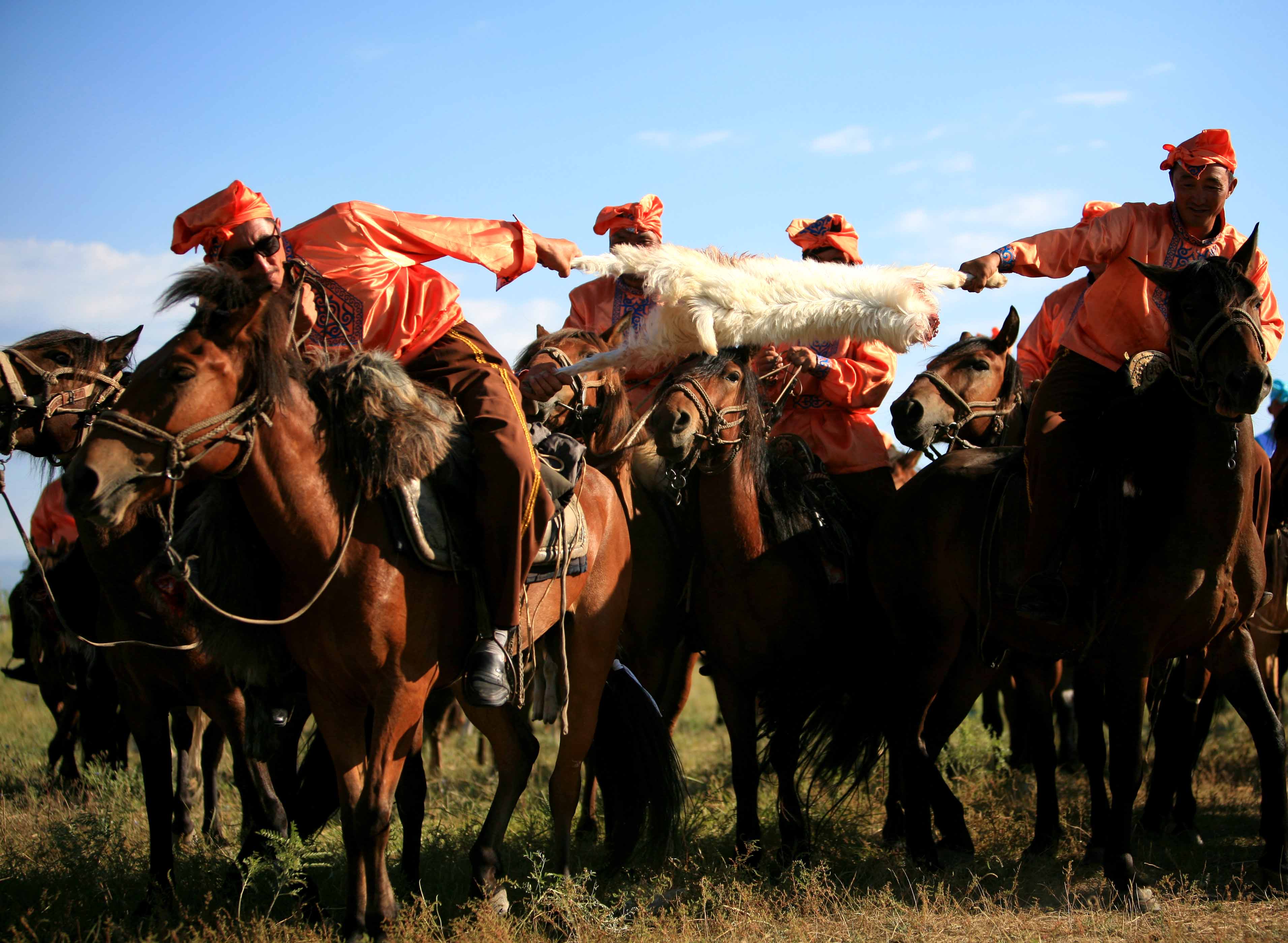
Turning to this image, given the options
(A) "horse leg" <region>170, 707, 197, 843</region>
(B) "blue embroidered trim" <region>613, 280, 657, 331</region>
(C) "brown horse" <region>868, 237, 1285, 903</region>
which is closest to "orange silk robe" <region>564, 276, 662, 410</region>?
(B) "blue embroidered trim" <region>613, 280, 657, 331</region>

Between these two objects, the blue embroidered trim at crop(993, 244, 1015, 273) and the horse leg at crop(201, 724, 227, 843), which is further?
the horse leg at crop(201, 724, 227, 843)

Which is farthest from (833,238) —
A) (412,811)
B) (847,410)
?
(412,811)

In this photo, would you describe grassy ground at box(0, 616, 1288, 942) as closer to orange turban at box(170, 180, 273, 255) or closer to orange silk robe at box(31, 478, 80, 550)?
orange silk robe at box(31, 478, 80, 550)

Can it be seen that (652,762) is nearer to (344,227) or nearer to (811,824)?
(811,824)

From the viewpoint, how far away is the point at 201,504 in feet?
13.4

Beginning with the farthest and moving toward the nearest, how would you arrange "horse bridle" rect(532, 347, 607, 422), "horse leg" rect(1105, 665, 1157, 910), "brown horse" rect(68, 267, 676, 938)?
"horse bridle" rect(532, 347, 607, 422) → "horse leg" rect(1105, 665, 1157, 910) → "brown horse" rect(68, 267, 676, 938)

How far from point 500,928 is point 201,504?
1939 millimetres

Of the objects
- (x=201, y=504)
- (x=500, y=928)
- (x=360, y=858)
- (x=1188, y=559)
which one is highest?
(x=201, y=504)

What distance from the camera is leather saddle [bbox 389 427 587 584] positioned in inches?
156

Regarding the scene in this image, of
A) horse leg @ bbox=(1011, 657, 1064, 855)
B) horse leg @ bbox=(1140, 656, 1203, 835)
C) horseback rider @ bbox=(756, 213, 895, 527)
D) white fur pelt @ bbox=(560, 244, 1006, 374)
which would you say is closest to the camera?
white fur pelt @ bbox=(560, 244, 1006, 374)

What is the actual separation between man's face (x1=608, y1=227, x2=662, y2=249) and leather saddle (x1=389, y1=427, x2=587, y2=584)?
2453 mm

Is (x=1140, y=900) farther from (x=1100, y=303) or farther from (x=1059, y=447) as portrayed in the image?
(x=1100, y=303)

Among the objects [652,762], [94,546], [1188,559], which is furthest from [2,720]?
[1188,559]

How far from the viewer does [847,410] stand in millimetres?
6859
